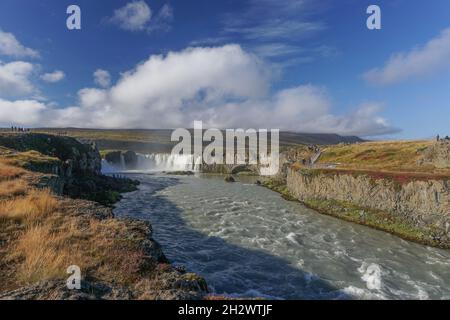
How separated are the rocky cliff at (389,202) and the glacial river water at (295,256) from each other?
8.66ft

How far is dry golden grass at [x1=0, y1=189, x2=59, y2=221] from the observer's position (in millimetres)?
15172

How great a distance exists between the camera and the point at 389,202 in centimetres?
4216

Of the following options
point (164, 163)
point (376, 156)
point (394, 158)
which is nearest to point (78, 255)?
point (394, 158)

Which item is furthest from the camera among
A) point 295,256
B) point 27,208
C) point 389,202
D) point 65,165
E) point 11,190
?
point 65,165

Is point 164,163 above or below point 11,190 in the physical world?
below

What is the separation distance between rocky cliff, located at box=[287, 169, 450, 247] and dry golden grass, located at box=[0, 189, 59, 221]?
125 ft

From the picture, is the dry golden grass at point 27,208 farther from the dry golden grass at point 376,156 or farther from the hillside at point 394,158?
the dry golden grass at point 376,156

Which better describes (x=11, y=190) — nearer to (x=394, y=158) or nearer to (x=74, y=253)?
(x=74, y=253)

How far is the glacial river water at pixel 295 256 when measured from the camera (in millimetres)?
21656

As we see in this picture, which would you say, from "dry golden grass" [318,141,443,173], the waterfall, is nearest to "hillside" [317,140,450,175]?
"dry golden grass" [318,141,443,173]

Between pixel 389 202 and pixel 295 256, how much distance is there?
22.1 m

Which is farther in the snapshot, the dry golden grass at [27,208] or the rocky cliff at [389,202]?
the rocky cliff at [389,202]

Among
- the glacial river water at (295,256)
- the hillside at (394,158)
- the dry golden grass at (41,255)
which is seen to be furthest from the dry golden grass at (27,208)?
the hillside at (394,158)

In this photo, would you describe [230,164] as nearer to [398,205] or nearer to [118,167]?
[118,167]
